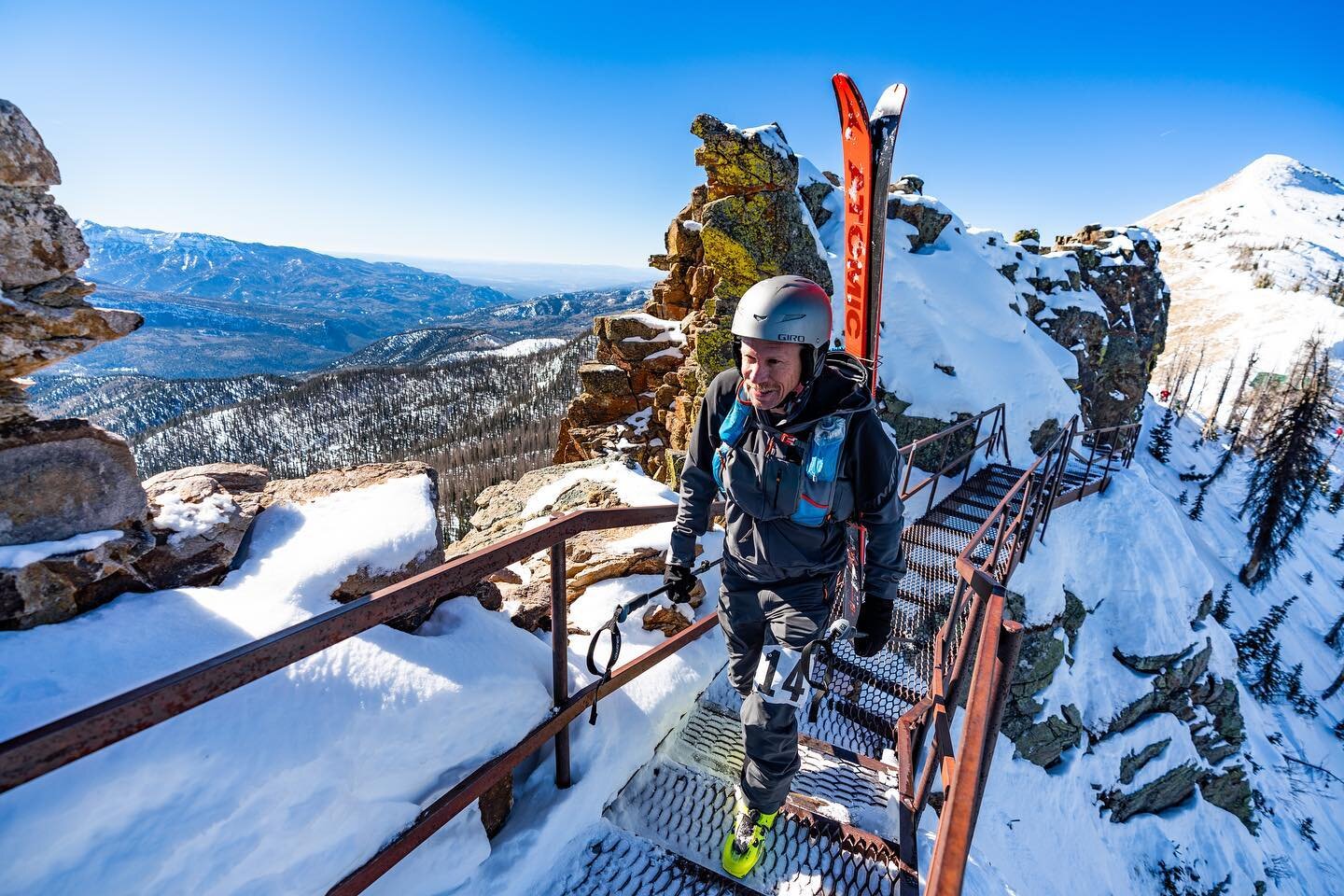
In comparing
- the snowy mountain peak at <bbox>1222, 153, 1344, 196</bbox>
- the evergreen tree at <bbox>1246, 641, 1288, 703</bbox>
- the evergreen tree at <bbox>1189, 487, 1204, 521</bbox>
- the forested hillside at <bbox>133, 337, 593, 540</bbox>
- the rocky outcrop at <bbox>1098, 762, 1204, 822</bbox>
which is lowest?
the forested hillside at <bbox>133, 337, 593, 540</bbox>

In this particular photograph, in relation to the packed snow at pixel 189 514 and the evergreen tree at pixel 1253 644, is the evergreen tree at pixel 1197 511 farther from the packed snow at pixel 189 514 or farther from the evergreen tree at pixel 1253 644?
the packed snow at pixel 189 514

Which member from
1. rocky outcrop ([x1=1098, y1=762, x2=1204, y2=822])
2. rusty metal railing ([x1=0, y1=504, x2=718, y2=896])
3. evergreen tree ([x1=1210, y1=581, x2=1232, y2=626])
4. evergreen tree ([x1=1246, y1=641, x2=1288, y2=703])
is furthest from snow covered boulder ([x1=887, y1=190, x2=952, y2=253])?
evergreen tree ([x1=1246, y1=641, x2=1288, y2=703])

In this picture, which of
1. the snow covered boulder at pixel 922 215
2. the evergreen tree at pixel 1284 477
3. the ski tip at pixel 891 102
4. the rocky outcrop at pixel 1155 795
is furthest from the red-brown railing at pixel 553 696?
the evergreen tree at pixel 1284 477

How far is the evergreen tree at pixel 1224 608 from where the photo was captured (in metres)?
27.1

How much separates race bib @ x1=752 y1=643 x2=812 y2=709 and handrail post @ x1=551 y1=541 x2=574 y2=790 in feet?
→ 3.54

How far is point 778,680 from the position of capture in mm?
2887

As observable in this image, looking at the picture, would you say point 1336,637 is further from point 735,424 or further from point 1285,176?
point 1285,176

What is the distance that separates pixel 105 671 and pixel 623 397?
69.4 feet

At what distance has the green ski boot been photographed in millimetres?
2771

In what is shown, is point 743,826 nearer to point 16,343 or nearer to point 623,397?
point 16,343

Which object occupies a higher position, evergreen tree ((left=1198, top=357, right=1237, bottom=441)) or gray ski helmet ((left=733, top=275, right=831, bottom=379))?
gray ski helmet ((left=733, top=275, right=831, bottom=379))

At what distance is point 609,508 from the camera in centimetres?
331

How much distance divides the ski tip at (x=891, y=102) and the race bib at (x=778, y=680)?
8.34 m

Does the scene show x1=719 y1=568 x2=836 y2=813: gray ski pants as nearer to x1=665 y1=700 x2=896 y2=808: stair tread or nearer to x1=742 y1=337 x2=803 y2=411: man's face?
x1=665 y1=700 x2=896 y2=808: stair tread
